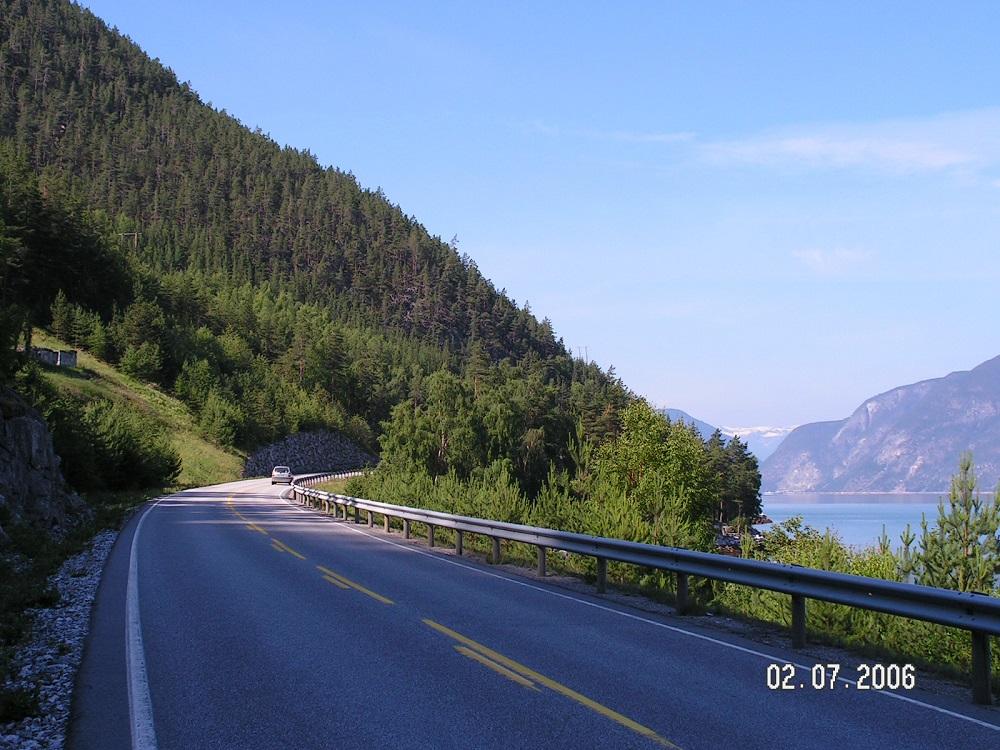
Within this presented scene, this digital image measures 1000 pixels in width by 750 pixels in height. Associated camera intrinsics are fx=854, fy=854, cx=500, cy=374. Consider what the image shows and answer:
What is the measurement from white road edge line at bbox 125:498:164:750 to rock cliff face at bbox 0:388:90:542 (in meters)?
8.85

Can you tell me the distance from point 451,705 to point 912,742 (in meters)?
3.24

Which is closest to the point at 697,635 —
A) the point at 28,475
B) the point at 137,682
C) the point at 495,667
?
the point at 495,667

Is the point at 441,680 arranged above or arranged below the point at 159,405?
below

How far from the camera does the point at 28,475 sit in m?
22.0

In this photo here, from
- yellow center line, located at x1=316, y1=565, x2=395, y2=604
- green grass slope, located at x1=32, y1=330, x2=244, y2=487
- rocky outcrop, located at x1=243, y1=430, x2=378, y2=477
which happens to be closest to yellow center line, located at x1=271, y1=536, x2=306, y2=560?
yellow center line, located at x1=316, y1=565, x2=395, y2=604

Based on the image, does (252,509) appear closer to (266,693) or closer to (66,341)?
(266,693)

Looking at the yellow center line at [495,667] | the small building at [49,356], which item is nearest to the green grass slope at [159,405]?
the small building at [49,356]

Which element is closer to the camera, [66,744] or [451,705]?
[66,744]

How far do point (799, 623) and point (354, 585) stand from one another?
21.7 feet

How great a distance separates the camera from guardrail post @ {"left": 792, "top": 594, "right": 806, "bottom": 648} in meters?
9.07

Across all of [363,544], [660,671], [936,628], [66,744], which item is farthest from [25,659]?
[363,544]

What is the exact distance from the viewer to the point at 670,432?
4028 centimetres

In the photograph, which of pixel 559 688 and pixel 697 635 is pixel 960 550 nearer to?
pixel 697 635

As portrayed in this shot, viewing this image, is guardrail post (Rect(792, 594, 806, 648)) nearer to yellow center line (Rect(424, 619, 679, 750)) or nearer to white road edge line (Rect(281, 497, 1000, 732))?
white road edge line (Rect(281, 497, 1000, 732))
